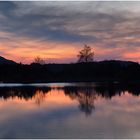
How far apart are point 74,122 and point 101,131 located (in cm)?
257

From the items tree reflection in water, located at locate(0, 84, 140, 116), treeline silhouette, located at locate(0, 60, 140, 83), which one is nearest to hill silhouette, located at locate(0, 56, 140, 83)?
treeline silhouette, located at locate(0, 60, 140, 83)

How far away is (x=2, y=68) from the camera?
106938 mm

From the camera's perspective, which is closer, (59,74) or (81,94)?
(81,94)

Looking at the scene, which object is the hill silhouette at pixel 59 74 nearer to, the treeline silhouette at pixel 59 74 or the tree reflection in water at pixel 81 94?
the treeline silhouette at pixel 59 74

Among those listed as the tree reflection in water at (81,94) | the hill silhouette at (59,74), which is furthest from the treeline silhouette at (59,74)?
the tree reflection in water at (81,94)

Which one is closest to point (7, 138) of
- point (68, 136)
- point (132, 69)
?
point (68, 136)

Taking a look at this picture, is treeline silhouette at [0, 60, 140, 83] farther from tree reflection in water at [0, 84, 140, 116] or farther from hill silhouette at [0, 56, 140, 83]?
tree reflection in water at [0, 84, 140, 116]

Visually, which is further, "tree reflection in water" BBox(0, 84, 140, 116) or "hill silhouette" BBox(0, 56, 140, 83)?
"hill silhouette" BBox(0, 56, 140, 83)

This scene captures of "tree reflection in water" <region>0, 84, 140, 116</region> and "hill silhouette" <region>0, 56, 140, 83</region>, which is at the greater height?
"hill silhouette" <region>0, 56, 140, 83</region>

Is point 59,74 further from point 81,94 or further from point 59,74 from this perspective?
point 81,94

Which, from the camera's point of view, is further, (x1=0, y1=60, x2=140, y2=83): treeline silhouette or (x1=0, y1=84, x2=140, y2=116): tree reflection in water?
(x1=0, y1=60, x2=140, y2=83): treeline silhouette

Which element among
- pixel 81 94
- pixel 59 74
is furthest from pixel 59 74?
pixel 81 94

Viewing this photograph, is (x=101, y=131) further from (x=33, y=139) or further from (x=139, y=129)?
(x=33, y=139)

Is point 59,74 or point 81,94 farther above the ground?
point 59,74
